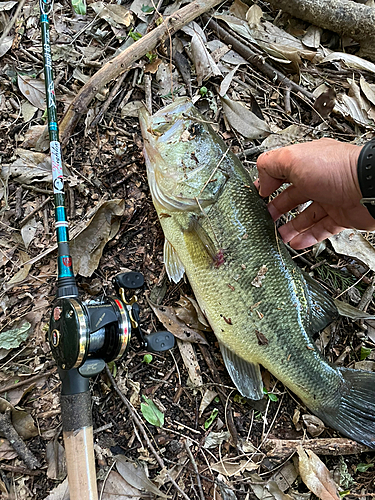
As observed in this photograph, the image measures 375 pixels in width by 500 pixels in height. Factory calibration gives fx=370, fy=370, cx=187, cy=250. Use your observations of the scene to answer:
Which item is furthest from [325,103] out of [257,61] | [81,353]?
[81,353]

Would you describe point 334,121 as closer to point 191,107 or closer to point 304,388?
point 191,107

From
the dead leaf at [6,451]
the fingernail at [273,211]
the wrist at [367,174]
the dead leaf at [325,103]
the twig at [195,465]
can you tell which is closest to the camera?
the wrist at [367,174]

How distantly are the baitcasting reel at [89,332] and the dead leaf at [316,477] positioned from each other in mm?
1543

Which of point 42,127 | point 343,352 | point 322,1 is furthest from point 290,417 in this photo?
point 322,1

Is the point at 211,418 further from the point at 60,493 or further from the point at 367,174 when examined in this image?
the point at 367,174

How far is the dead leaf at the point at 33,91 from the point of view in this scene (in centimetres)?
293

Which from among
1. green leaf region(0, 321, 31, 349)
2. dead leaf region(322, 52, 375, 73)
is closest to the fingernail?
dead leaf region(322, 52, 375, 73)

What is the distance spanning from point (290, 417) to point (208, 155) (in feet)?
6.63

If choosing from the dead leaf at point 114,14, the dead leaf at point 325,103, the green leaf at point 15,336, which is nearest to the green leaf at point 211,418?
the green leaf at point 15,336

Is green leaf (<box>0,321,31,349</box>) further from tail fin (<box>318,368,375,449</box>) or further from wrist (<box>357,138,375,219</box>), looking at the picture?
wrist (<box>357,138,375,219</box>)

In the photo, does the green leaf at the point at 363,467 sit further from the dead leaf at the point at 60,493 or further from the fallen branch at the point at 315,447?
the dead leaf at the point at 60,493

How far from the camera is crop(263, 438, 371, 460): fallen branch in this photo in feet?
8.49

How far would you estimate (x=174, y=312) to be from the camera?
108 inches

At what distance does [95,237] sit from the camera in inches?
105
